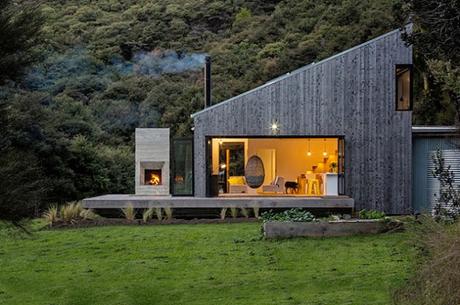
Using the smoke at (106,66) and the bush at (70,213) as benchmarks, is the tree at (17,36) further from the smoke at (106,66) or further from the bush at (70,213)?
the smoke at (106,66)

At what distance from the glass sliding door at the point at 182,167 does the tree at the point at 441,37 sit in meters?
12.4

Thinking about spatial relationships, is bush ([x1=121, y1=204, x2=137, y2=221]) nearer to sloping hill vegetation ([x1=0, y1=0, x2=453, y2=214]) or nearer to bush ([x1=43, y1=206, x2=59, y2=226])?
bush ([x1=43, y1=206, x2=59, y2=226])

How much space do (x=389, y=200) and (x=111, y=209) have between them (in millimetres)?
7176

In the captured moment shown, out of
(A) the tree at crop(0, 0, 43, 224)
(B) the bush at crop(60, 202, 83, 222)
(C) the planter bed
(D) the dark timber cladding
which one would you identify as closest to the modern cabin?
(D) the dark timber cladding

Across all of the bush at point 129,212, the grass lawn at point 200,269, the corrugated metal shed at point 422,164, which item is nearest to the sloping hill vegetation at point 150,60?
the bush at point 129,212

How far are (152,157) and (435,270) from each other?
1462 centimetres

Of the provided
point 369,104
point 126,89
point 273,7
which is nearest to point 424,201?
point 369,104

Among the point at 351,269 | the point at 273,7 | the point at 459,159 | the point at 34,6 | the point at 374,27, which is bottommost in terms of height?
the point at 351,269

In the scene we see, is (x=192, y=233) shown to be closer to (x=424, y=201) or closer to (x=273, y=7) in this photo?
(x=424, y=201)

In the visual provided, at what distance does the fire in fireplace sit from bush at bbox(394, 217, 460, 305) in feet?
44.6

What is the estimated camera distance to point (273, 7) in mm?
42344

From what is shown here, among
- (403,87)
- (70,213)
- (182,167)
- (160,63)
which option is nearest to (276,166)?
(182,167)

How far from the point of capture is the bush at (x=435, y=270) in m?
5.06

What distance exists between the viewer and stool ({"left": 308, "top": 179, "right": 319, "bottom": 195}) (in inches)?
797
